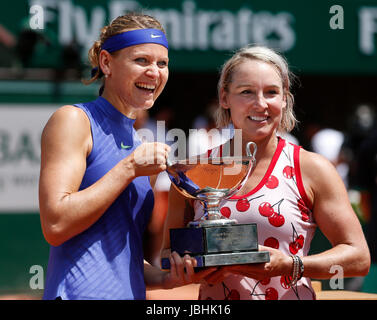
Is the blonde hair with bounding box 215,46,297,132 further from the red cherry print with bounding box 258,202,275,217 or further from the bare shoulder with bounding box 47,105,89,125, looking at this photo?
the bare shoulder with bounding box 47,105,89,125

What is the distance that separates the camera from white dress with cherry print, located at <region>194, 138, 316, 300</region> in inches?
80.9

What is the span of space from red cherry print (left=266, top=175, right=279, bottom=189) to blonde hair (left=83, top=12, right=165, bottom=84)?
634 millimetres

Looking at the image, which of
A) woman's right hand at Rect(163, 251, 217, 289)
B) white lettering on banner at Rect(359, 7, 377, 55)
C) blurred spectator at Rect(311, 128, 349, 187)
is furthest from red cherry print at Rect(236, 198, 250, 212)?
white lettering on banner at Rect(359, 7, 377, 55)

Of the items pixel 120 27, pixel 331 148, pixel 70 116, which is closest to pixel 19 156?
pixel 120 27

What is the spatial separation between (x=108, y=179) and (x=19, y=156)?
136 inches

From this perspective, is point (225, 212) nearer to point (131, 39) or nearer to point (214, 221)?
point (214, 221)

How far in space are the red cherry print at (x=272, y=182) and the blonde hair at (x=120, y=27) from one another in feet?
2.08

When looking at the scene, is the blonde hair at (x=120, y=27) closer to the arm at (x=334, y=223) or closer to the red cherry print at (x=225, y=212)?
the red cherry print at (x=225, y=212)

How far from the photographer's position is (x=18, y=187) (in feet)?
16.7

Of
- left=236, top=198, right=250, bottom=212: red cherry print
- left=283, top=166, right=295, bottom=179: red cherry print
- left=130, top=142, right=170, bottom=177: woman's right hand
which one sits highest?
left=130, top=142, right=170, bottom=177: woman's right hand

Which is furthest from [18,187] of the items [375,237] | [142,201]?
[142,201]

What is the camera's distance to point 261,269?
192cm

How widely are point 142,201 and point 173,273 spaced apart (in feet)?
0.83

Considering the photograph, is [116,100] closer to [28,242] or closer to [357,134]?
[28,242]
